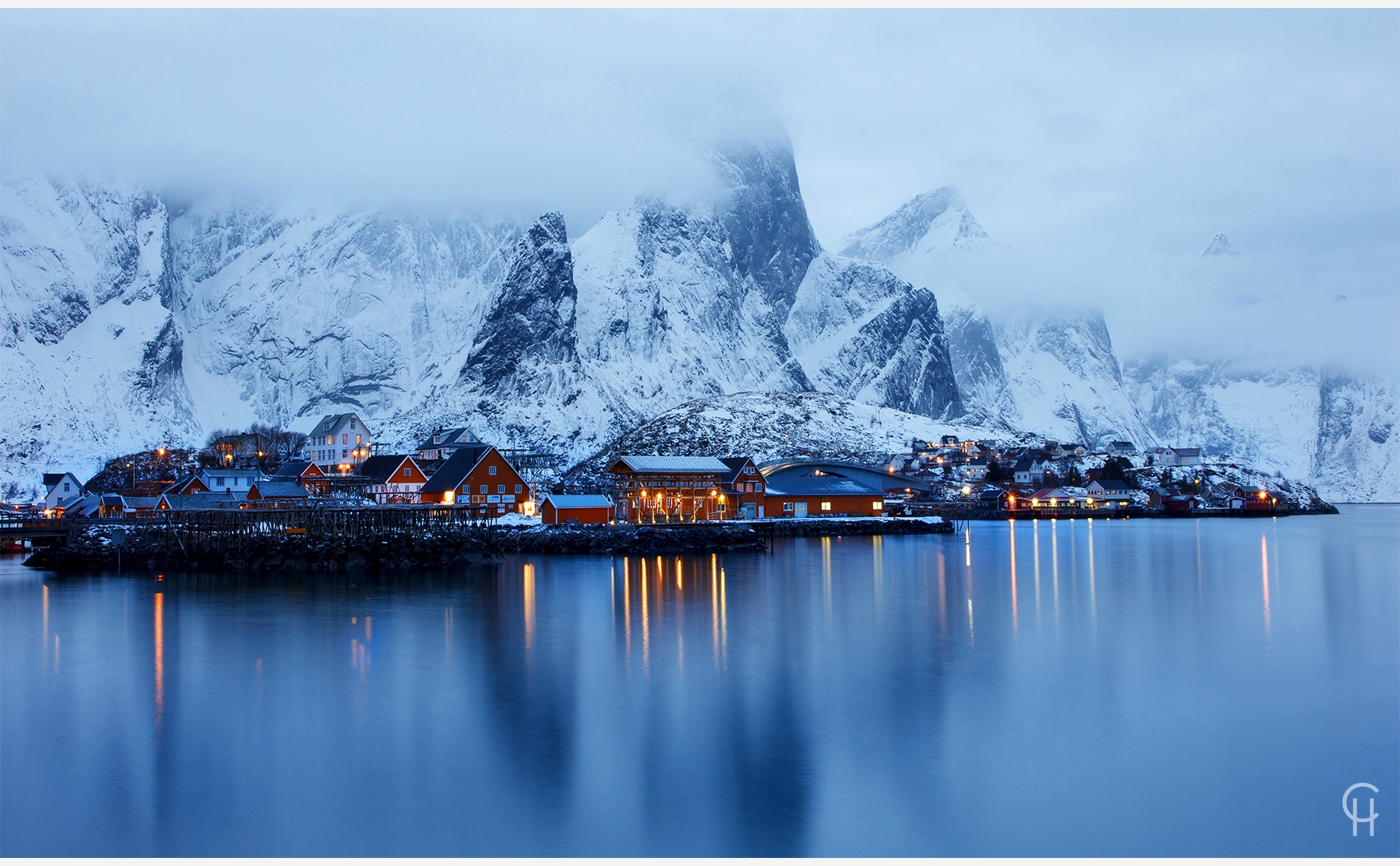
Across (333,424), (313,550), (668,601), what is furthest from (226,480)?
(668,601)

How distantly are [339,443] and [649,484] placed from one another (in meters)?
38.1

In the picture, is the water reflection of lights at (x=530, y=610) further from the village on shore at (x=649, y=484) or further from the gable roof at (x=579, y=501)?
the gable roof at (x=579, y=501)

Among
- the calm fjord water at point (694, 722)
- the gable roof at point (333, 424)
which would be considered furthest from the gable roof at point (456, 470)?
the gable roof at point (333, 424)

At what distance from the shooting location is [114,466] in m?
89.3

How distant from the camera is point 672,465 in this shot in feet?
218

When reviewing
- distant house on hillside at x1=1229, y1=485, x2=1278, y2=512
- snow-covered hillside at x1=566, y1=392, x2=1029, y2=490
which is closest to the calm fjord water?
snow-covered hillside at x1=566, y1=392, x2=1029, y2=490

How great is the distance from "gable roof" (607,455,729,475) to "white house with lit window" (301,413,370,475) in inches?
1335

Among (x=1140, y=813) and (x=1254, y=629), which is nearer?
(x=1140, y=813)

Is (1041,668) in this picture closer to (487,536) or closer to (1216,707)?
(1216,707)

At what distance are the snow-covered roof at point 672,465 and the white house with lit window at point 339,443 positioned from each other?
3399cm

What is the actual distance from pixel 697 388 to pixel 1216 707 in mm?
109493

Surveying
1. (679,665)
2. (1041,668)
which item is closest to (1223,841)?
(1041,668)

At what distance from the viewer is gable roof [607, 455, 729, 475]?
Result: 215 feet

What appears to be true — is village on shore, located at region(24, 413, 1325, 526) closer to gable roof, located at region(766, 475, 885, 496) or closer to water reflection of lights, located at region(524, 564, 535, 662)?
gable roof, located at region(766, 475, 885, 496)
